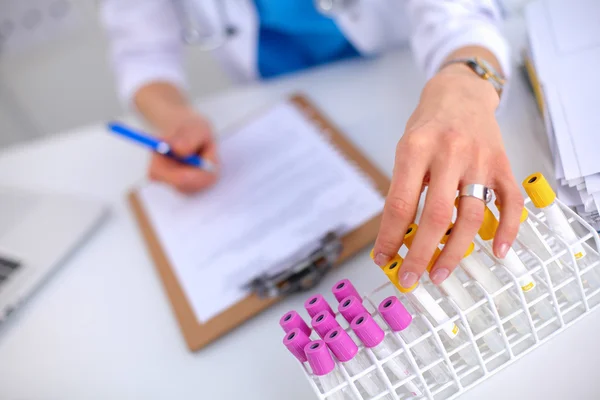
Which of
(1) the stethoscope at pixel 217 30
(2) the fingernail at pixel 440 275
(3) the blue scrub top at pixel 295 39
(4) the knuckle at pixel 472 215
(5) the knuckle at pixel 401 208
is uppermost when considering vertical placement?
(1) the stethoscope at pixel 217 30

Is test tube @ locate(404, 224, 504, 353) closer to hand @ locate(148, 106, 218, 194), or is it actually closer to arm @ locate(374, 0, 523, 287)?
arm @ locate(374, 0, 523, 287)

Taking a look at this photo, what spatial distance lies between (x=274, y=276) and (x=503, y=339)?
28 cm

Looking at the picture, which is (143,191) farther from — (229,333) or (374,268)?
(374,268)

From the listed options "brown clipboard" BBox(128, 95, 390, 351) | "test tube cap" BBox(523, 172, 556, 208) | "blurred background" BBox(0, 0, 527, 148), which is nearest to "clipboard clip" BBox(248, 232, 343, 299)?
"brown clipboard" BBox(128, 95, 390, 351)

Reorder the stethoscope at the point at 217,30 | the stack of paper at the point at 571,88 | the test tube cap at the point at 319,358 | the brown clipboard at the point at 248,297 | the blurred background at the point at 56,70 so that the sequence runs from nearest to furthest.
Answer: the test tube cap at the point at 319,358 → the stack of paper at the point at 571,88 → the brown clipboard at the point at 248,297 → the stethoscope at the point at 217,30 → the blurred background at the point at 56,70

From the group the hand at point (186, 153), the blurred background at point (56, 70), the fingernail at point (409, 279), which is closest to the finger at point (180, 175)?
the hand at point (186, 153)

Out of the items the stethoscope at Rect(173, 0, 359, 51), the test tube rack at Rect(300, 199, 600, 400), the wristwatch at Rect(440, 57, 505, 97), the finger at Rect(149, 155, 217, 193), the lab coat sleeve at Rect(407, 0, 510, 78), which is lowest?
the test tube rack at Rect(300, 199, 600, 400)

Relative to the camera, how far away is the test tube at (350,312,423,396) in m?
0.46

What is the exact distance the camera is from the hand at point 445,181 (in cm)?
47

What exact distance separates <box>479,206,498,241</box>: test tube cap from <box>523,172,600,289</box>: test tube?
0.04 m

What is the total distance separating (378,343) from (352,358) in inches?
1.0

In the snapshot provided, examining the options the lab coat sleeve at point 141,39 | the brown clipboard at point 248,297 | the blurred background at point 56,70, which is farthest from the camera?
the blurred background at point 56,70

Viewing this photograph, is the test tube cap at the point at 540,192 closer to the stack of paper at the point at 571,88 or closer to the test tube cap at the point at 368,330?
the stack of paper at the point at 571,88

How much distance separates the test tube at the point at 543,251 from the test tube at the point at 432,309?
0.10 metres
